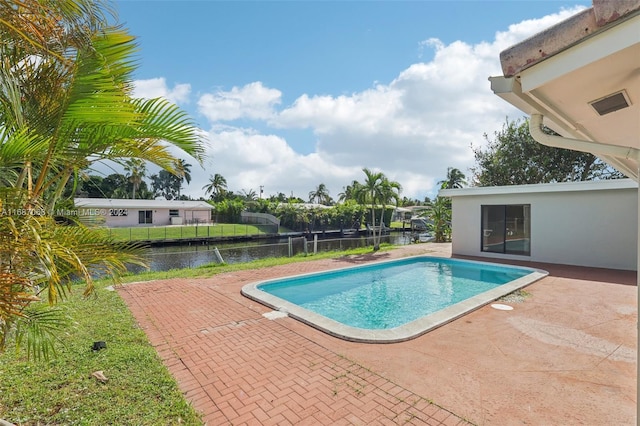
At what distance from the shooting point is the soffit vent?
226 centimetres

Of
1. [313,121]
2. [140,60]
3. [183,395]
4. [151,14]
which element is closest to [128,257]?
[140,60]

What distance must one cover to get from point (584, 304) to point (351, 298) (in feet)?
16.3

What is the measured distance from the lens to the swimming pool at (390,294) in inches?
213

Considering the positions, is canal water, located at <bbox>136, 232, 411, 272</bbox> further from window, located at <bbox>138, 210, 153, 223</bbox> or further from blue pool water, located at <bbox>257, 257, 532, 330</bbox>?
window, located at <bbox>138, 210, 153, 223</bbox>

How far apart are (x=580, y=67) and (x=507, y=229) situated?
41.0 feet

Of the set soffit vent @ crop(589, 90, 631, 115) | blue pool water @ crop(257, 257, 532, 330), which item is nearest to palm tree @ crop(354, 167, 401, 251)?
blue pool water @ crop(257, 257, 532, 330)

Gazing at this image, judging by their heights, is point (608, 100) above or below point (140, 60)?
below

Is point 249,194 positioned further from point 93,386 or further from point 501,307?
point 93,386

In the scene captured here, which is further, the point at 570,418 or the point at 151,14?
the point at 151,14

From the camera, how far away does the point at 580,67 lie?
5.60 feet

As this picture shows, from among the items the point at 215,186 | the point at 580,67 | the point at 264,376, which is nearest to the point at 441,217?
the point at 264,376

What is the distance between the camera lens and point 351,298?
849cm

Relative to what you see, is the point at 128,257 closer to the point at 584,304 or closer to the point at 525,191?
the point at 584,304

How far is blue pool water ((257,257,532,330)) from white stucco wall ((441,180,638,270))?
7.84 ft
